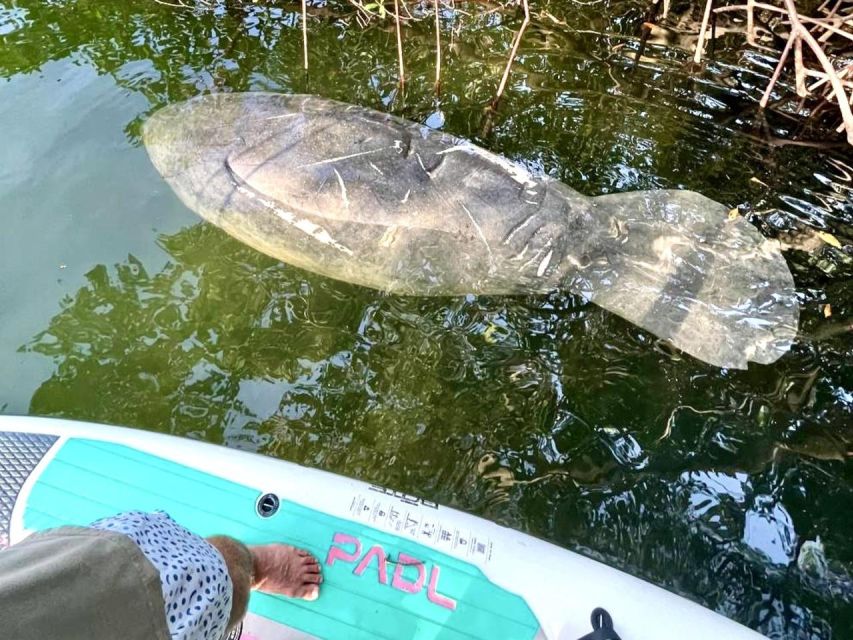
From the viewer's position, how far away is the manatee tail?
3.24 meters

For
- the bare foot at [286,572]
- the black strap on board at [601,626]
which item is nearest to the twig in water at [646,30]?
the black strap on board at [601,626]

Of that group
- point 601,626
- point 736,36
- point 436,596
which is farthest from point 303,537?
point 736,36

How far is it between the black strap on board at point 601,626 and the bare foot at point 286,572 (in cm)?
100

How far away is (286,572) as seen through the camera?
7.74ft

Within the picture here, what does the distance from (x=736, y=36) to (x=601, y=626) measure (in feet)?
16.8

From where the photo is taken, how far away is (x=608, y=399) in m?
3.22

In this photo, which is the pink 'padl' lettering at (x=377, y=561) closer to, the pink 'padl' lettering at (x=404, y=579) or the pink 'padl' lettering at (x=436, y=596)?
the pink 'padl' lettering at (x=404, y=579)

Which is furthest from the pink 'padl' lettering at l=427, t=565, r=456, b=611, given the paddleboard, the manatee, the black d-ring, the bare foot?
the manatee

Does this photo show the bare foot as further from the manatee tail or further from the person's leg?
the manatee tail

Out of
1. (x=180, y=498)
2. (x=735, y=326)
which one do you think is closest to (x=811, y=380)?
(x=735, y=326)

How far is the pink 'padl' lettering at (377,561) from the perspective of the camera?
244 centimetres

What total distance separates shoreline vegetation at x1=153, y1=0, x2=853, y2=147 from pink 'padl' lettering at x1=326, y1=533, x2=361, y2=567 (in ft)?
10.3

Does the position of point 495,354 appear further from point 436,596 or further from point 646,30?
point 646,30

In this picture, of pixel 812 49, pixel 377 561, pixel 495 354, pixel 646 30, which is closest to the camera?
pixel 377 561
